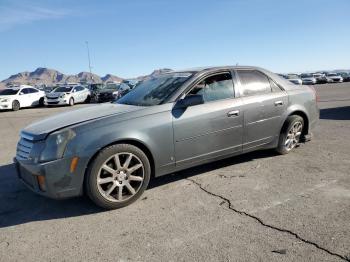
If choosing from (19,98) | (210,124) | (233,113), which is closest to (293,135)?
(233,113)

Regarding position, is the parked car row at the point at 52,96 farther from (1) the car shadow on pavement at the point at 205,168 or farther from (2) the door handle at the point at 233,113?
(2) the door handle at the point at 233,113

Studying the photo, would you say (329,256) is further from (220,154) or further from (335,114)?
(335,114)

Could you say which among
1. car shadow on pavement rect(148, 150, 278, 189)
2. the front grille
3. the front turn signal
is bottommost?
car shadow on pavement rect(148, 150, 278, 189)

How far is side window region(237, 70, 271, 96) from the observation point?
544cm

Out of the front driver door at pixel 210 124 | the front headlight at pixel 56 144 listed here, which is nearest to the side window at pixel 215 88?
the front driver door at pixel 210 124

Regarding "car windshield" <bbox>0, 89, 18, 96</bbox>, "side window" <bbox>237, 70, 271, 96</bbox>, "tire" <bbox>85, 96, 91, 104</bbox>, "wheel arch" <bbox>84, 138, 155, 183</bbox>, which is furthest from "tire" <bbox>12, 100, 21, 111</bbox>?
"wheel arch" <bbox>84, 138, 155, 183</bbox>

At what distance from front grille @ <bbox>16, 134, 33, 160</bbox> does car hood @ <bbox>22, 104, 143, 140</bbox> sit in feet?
0.21

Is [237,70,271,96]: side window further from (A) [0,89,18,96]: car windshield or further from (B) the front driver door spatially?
(A) [0,89,18,96]: car windshield

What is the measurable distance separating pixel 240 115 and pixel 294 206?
1664 millimetres

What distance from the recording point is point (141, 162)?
430cm

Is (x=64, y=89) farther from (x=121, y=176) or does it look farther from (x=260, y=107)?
(x=121, y=176)

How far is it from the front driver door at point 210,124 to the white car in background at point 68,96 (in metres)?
20.6

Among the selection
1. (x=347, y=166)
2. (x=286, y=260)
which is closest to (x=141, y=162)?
(x=286, y=260)

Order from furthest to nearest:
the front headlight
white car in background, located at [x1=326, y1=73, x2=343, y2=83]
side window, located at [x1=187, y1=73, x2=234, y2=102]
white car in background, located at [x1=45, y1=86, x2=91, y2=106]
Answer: white car in background, located at [x1=326, y1=73, x2=343, y2=83]
white car in background, located at [x1=45, y1=86, x2=91, y2=106]
side window, located at [x1=187, y1=73, x2=234, y2=102]
the front headlight
